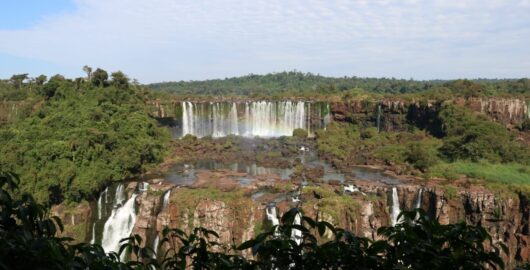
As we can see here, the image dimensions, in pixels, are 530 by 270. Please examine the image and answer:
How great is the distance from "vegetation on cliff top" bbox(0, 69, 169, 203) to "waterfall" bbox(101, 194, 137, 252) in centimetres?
202

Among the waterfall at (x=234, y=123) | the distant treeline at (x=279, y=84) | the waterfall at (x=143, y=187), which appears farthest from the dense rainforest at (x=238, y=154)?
the distant treeline at (x=279, y=84)

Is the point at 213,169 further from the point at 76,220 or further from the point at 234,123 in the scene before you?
the point at 234,123

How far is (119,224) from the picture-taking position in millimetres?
18734

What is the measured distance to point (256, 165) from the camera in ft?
84.1

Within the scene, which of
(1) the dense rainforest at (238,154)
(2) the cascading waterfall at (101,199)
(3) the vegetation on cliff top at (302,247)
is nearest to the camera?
(3) the vegetation on cliff top at (302,247)

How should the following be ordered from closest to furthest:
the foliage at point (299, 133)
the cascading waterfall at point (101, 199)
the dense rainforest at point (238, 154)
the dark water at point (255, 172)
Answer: the dense rainforest at point (238, 154) → the cascading waterfall at point (101, 199) → the dark water at point (255, 172) → the foliage at point (299, 133)

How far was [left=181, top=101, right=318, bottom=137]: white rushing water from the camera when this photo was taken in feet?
115

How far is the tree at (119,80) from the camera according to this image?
32.9 m

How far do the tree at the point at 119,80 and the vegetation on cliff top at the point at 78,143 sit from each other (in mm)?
1434

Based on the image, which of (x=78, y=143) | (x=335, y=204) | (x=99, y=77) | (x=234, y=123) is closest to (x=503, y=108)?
(x=234, y=123)

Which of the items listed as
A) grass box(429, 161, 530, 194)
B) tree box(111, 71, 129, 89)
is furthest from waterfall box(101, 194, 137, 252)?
tree box(111, 71, 129, 89)

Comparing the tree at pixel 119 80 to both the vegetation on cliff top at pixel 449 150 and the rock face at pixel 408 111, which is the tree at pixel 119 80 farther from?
the rock face at pixel 408 111

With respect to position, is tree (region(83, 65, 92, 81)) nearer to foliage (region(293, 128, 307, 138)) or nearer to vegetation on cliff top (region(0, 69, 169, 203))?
vegetation on cliff top (region(0, 69, 169, 203))

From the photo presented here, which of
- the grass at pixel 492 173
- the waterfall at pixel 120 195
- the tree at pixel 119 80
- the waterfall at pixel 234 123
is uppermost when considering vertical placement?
the tree at pixel 119 80
